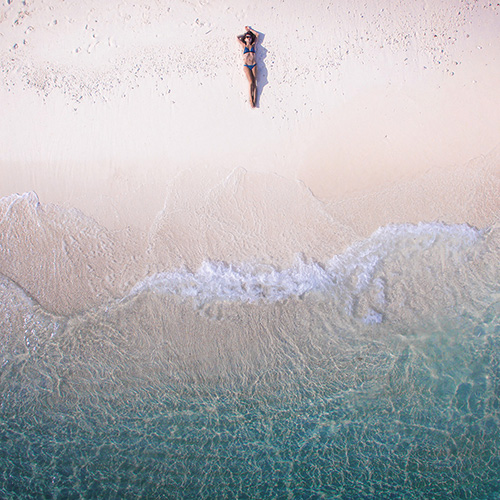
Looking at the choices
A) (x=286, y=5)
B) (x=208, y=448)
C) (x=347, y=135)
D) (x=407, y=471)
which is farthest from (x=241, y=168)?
(x=407, y=471)

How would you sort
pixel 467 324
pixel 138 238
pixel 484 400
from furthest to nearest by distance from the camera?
pixel 138 238 → pixel 467 324 → pixel 484 400

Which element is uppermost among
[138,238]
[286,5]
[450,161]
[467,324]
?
[286,5]

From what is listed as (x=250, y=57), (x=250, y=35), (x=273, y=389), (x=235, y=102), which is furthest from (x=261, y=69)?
(x=273, y=389)

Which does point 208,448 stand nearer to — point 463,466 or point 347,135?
point 463,466

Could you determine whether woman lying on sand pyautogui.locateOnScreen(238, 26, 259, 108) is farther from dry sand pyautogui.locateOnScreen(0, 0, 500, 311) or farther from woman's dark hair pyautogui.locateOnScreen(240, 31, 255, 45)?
dry sand pyautogui.locateOnScreen(0, 0, 500, 311)

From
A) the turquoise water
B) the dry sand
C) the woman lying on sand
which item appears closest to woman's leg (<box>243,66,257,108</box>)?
the woman lying on sand

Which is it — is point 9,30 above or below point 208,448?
above

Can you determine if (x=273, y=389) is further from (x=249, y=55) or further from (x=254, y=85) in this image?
(x=249, y=55)
